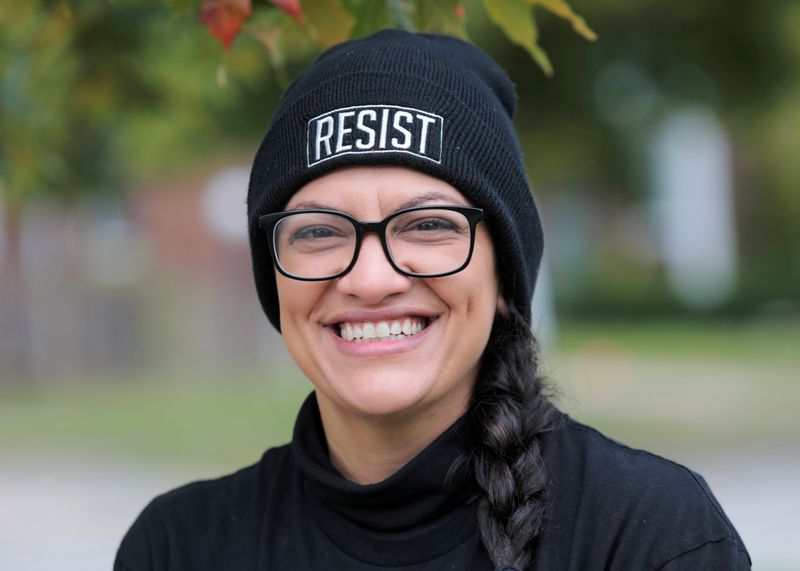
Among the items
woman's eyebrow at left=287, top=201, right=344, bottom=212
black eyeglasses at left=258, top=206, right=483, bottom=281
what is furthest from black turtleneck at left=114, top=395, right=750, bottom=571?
woman's eyebrow at left=287, top=201, right=344, bottom=212

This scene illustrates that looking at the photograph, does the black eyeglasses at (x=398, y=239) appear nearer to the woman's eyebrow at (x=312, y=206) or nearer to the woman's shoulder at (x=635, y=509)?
the woman's eyebrow at (x=312, y=206)

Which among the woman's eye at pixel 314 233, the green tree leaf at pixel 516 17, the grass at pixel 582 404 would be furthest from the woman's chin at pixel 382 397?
the grass at pixel 582 404

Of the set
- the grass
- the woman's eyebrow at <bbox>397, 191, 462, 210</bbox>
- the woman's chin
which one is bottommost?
the grass

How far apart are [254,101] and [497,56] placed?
7.83 feet

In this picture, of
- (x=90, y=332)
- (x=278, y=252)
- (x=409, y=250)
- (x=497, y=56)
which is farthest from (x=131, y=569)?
(x=90, y=332)

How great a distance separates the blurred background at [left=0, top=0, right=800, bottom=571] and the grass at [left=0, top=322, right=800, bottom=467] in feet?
0.16

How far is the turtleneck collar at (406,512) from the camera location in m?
2.09

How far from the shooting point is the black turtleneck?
1.97 meters

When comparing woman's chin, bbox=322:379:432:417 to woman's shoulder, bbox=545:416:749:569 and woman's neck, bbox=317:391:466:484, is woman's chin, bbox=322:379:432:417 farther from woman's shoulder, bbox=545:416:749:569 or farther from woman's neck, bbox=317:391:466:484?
woman's shoulder, bbox=545:416:749:569

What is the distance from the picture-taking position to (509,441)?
6.98 feet

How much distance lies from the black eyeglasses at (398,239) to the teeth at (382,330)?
98 mm

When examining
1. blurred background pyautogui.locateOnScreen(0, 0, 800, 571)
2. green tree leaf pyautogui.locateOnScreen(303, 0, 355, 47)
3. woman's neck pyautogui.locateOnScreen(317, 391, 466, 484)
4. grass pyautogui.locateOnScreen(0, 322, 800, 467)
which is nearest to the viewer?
woman's neck pyautogui.locateOnScreen(317, 391, 466, 484)

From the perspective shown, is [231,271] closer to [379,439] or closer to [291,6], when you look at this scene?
[291,6]

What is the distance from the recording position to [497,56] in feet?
37.3
